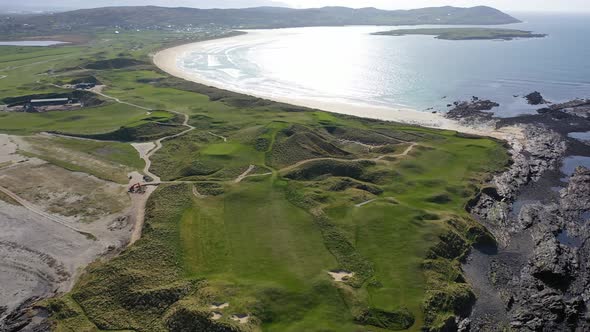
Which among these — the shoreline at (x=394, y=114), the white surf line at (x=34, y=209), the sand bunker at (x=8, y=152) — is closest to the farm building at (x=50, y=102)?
the sand bunker at (x=8, y=152)

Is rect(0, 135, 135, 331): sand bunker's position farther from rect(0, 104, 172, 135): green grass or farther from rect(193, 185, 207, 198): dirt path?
rect(0, 104, 172, 135): green grass

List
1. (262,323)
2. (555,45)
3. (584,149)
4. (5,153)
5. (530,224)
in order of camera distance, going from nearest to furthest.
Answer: (262,323)
(530,224)
(5,153)
(584,149)
(555,45)

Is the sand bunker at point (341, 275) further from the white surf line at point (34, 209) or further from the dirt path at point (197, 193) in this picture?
the white surf line at point (34, 209)

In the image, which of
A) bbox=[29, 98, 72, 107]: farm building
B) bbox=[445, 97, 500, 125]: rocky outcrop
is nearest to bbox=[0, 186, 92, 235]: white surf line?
bbox=[29, 98, 72, 107]: farm building

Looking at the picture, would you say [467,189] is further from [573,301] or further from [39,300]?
[39,300]

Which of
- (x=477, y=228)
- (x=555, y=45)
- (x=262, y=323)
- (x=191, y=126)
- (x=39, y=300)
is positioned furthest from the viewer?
(x=555, y=45)

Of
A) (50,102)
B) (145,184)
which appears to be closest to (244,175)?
(145,184)

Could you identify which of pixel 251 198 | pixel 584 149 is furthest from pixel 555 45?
pixel 251 198
